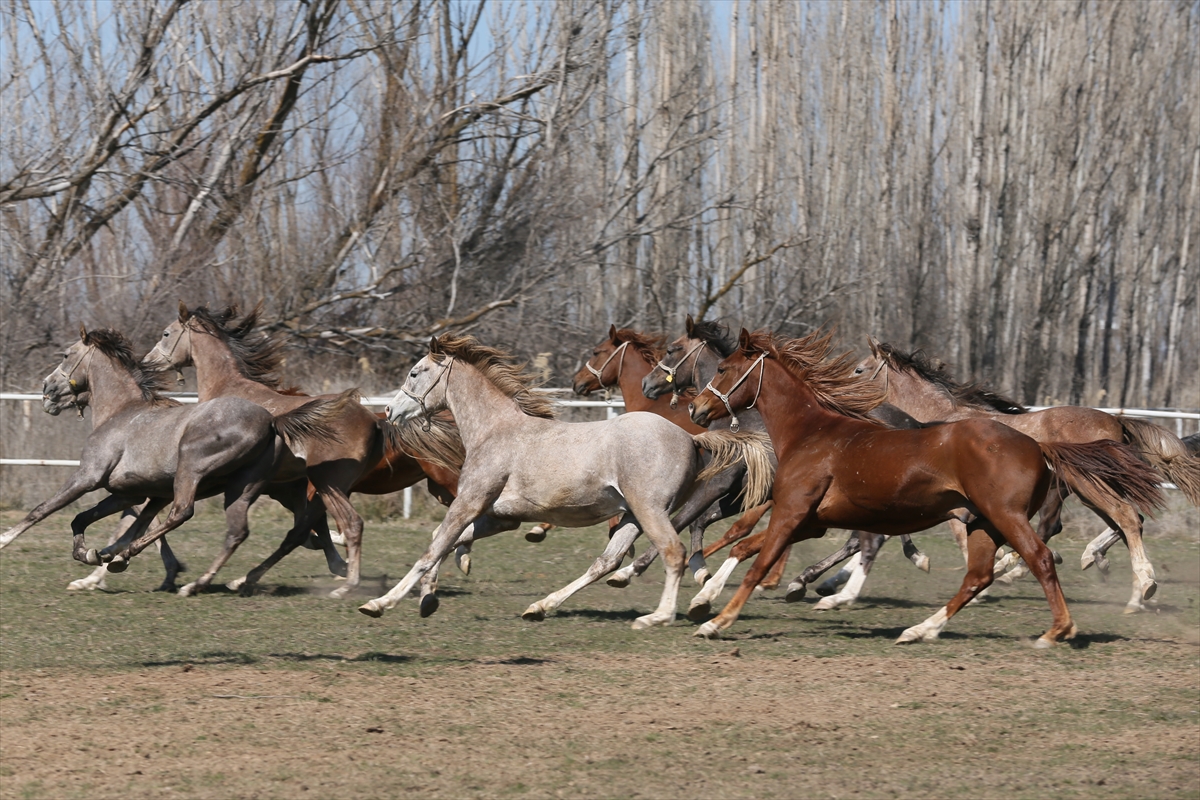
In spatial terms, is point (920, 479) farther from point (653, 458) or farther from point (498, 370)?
Result: point (498, 370)

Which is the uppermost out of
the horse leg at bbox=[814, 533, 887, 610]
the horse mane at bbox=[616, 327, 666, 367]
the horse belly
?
the horse mane at bbox=[616, 327, 666, 367]

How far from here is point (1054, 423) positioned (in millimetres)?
8742

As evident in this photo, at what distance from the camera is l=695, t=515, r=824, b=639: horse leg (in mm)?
6645

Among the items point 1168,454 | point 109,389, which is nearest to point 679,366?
point 1168,454

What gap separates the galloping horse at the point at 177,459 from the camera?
8008 millimetres

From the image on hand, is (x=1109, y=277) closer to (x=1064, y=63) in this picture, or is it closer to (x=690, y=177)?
(x=1064, y=63)

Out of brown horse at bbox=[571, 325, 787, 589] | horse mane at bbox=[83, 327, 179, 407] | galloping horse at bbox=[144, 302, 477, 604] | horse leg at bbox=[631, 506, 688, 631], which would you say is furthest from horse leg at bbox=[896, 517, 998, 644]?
horse mane at bbox=[83, 327, 179, 407]

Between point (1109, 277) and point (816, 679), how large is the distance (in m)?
22.9

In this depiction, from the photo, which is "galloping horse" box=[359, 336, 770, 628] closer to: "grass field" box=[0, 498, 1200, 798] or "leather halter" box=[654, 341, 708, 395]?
"grass field" box=[0, 498, 1200, 798]

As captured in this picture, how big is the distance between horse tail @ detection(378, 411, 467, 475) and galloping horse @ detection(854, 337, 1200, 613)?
257cm

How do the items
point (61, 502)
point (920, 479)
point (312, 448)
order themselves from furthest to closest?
point (312, 448), point (61, 502), point (920, 479)

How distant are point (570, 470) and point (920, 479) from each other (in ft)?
5.85

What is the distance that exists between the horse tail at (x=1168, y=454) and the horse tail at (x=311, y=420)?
195 inches

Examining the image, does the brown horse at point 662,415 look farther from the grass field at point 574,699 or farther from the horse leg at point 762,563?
the horse leg at point 762,563
